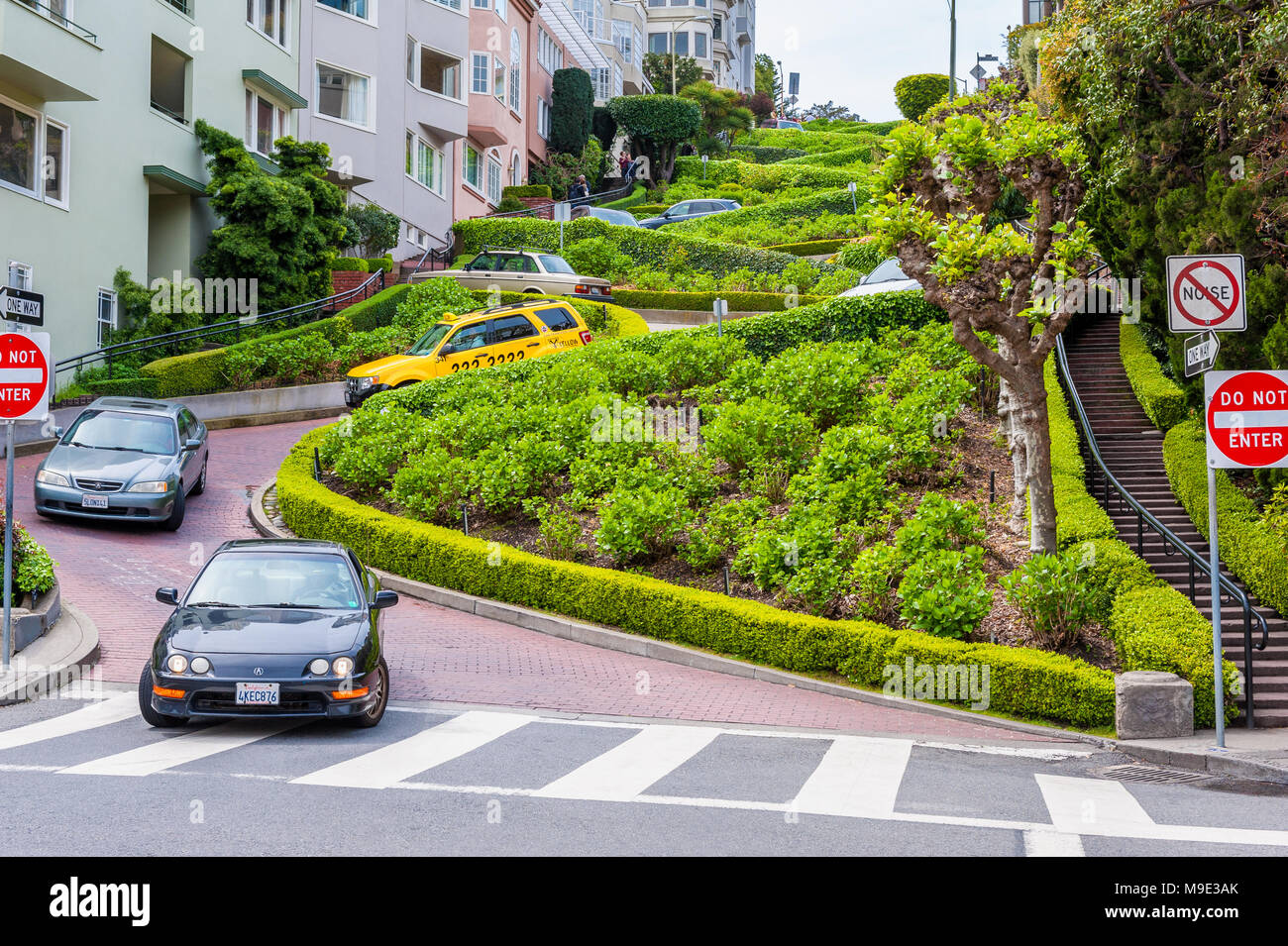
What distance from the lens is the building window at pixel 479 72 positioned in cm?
4694

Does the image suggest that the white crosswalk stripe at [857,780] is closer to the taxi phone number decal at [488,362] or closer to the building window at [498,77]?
the taxi phone number decal at [488,362]

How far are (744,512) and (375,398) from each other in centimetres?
872

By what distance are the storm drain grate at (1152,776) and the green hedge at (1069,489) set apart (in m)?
4.41

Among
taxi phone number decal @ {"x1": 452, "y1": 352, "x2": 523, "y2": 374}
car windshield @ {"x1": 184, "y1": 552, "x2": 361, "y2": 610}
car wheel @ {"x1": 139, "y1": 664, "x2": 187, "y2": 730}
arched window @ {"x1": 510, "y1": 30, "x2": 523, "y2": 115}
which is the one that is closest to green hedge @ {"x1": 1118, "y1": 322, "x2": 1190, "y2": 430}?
taxi phone number decal @ {"x1": 452, "y1": 352, "x2": 523, "y2": 374}

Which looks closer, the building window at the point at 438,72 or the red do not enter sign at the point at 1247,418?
the red do not enter sign at the point at 1247,418

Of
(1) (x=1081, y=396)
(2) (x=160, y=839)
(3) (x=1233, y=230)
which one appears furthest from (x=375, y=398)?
(2) (x=160, y=839)

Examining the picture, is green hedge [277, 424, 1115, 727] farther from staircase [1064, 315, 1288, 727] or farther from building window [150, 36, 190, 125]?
building window [150, 36, 190, 125]

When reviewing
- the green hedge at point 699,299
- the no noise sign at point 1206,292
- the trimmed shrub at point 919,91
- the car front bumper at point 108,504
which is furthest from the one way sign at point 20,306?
the trimmed shrub at point 919,91

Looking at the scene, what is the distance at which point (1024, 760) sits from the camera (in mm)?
10148

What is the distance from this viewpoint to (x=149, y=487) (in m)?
17.1

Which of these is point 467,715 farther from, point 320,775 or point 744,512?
point 744,512

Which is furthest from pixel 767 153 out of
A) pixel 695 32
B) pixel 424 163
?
pixel 424 163

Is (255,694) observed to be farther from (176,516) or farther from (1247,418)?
(176,516)

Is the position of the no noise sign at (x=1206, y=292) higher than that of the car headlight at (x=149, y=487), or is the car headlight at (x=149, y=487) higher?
the no noise sign at (x=1206, y=292)
